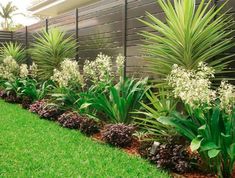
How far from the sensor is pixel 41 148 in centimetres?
477

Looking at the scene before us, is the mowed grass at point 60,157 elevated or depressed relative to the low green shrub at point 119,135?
depressed

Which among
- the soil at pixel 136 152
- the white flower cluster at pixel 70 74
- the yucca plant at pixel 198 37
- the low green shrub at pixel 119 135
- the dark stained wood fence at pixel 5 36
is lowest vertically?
the soil at pixel 136 152

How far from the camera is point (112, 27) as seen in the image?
7281 mm

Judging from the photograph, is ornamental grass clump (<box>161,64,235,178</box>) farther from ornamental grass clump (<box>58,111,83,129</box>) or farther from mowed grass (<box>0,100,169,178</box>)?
ornamental grass clump (<box>58,111,83,129</box>)

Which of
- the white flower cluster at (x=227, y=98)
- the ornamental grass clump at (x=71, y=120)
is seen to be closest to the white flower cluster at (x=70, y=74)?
the ornamental grass clump at (x=71, y=120)

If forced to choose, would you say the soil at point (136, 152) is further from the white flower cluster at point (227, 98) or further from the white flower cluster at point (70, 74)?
the white flower cluster at point (70, 74)

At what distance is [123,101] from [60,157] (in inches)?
61.5

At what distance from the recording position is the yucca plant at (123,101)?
5.52 metres

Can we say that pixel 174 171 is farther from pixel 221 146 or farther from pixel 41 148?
pixel 41 148

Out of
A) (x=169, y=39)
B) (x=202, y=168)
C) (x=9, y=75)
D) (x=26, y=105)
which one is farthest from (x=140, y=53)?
(x=9, y=75)

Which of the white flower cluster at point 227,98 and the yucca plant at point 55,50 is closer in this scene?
the white flower cluster at point 227,98

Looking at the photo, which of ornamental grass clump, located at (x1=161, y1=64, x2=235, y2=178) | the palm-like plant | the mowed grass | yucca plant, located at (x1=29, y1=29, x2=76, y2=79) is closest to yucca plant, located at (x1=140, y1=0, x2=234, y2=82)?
ornamental grass clump, located at (x1=161, y1=64, x2=235, y2=178)

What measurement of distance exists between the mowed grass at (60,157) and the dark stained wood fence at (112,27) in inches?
73.0

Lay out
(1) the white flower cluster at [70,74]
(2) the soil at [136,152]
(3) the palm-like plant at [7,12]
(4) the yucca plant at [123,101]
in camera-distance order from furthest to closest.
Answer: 1. (3) the palm-like plant at [7,12]
2. (1) the white flower cluster at [70,74]
3. (4) the yucca plant at [123,101]
4. (2) the soil at [136,152]
